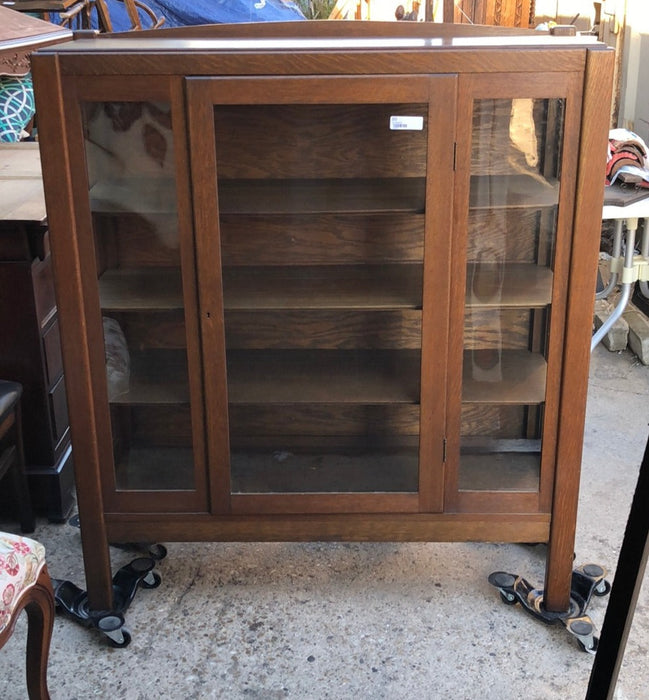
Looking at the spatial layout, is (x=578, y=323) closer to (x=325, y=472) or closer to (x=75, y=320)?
(x=325, y=472)

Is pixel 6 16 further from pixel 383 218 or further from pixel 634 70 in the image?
pixel 634 70

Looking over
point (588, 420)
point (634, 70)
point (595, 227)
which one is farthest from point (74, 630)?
point (634, 70)

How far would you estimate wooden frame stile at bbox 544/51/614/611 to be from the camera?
1647 mm

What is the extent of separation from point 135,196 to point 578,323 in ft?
3.21

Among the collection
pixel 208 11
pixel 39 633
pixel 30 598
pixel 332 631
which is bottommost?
pixel 332 631

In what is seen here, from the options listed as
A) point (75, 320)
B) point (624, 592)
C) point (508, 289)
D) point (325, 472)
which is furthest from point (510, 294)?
point (75, 320)

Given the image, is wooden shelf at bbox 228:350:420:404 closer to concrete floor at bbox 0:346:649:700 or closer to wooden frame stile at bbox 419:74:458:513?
wooden frame stile at bbox 419:74:458:513

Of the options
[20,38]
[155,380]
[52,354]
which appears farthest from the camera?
[20,38]

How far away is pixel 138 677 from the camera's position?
6.15 ft

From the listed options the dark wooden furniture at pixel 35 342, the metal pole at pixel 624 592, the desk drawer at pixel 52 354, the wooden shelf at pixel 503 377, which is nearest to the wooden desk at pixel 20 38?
the dark wooden furniture at pixel 35 342

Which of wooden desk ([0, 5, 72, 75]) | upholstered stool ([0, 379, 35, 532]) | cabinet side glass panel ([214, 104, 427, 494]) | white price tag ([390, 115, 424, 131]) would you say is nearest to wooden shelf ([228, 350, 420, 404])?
cabinet side glass panel ([214, 104, 427, 494])

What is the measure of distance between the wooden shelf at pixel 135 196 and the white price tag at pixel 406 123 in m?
0.47

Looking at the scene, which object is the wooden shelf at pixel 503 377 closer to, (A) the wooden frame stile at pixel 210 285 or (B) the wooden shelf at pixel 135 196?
(A) the wooden frame stile at pixel 210 285

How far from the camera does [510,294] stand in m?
1.86
